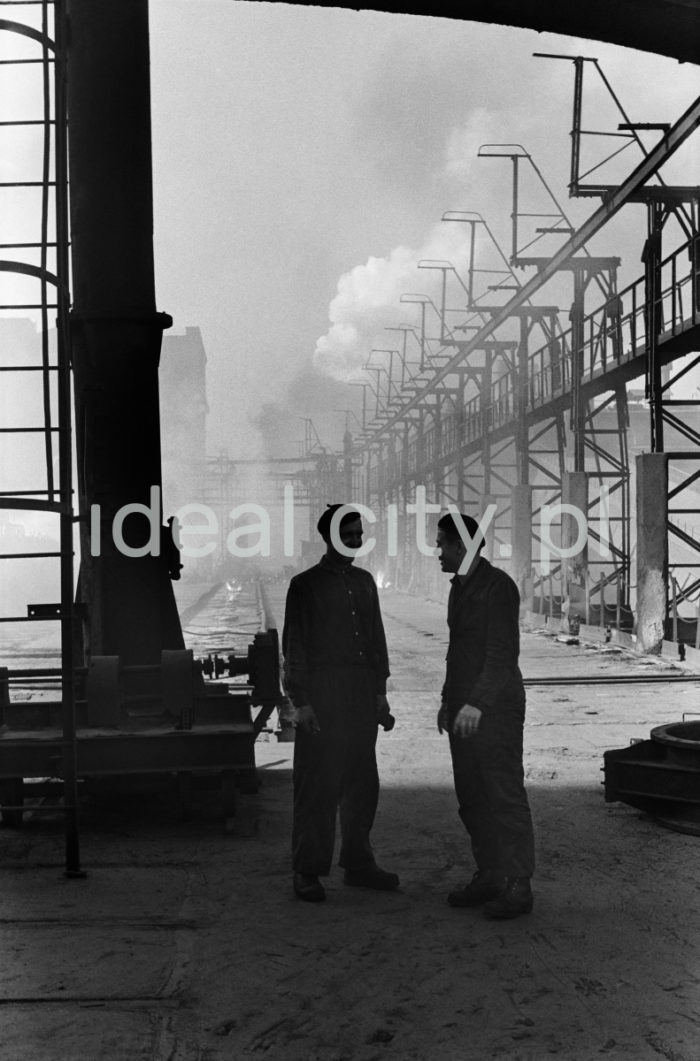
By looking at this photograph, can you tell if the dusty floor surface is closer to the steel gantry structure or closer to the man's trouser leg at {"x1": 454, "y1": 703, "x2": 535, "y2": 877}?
the man's trouser leg at {"x1": 454, "y1": 703, "x2": 535, "y2": 877}

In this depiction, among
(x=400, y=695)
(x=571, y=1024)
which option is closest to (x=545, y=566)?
(x=400, y=695)

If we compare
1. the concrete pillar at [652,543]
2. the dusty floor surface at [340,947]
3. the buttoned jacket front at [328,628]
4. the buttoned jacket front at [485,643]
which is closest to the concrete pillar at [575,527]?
the concrete pillar at [652,543]

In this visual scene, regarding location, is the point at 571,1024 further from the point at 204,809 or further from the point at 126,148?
the point at 126,148

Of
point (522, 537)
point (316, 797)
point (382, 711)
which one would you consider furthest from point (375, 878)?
point (522, 537)

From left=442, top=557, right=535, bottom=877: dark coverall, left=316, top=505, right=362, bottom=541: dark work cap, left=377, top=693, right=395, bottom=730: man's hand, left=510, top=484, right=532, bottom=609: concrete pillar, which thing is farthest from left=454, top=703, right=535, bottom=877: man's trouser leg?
left=510, top=484, right=532, bottom=609: concrete pillar

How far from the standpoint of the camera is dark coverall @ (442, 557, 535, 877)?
14.6ft

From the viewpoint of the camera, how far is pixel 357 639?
16.2 ft

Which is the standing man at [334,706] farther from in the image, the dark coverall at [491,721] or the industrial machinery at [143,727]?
the industrial machinery at [143,727]

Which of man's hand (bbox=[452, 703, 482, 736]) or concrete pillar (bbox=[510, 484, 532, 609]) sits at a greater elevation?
concrete pillar (bbox=[510, 484, 532, 609])

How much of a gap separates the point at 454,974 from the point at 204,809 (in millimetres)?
3029

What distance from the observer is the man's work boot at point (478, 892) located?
4.56m

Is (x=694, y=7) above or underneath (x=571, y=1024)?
above

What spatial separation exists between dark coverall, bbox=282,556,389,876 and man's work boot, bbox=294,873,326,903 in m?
0.04

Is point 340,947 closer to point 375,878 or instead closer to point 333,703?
point 375,878
